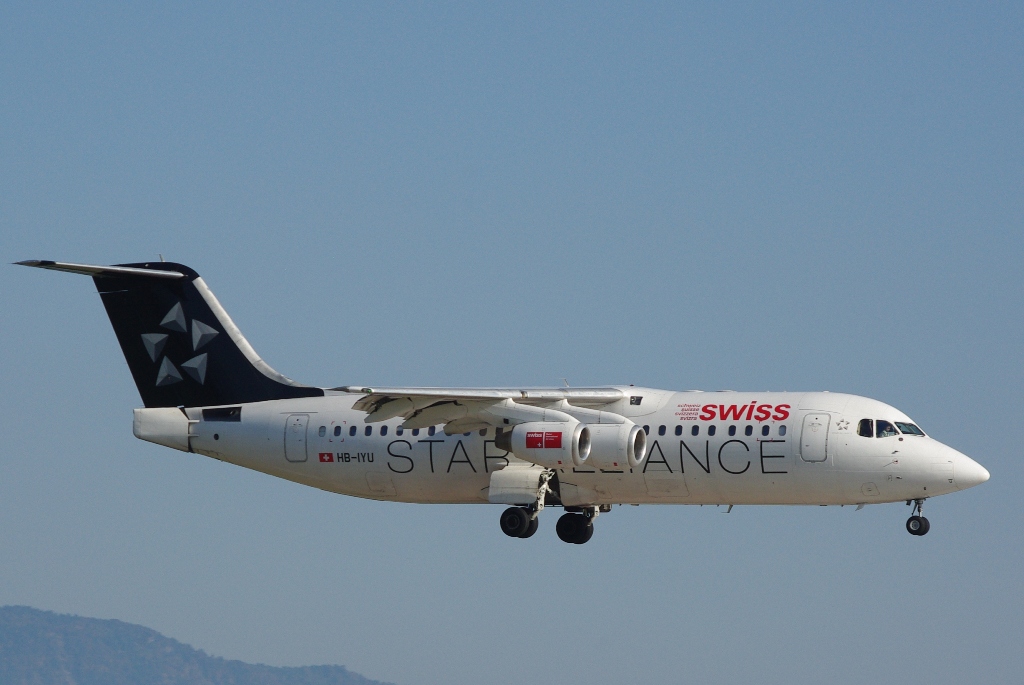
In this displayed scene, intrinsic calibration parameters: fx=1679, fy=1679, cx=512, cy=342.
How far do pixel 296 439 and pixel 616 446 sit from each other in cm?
736

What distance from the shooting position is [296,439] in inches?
1400

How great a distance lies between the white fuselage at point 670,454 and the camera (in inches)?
1245

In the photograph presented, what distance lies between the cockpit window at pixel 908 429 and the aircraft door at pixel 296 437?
12284 mm

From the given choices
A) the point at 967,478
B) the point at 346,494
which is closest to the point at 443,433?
the point at 346,494

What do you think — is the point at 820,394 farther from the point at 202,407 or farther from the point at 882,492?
the point at 202,407

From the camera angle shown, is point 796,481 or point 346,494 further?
point 346,494

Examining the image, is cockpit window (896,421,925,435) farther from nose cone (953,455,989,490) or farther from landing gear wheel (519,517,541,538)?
landing gear wheel (519,517,541,538)

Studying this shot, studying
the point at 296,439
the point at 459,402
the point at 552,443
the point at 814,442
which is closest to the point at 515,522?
the point at 552,443

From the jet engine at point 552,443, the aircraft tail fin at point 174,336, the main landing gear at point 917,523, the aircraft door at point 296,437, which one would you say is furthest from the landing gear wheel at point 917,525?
the aircraft tail fin at point 174,336

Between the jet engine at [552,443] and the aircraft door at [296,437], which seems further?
the aircraft door at [296,437]

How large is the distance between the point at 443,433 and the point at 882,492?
8.91 m

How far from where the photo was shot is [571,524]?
35.2 metres

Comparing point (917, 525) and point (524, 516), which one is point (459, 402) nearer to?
point (524, 516)

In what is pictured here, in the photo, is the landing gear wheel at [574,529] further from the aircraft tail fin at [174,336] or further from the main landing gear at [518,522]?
the aircraft tail fin at [174,336]
